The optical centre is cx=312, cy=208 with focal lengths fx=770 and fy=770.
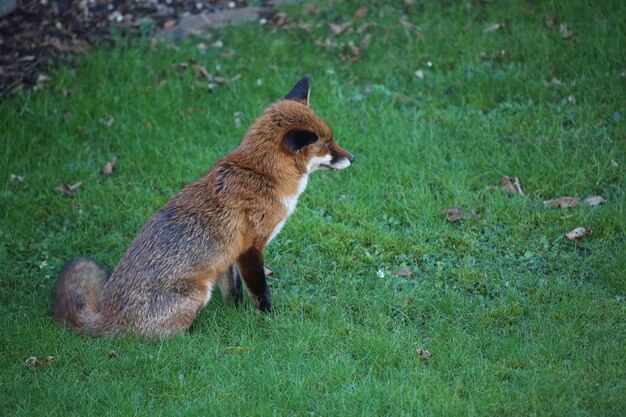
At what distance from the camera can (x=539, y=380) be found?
5.36 meters

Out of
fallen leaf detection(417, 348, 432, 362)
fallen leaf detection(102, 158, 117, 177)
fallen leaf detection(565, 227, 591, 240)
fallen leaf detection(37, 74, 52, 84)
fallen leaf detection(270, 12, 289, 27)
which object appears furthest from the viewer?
fallen leaf detection(270, 12, 289, 27)

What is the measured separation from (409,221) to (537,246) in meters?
1.23

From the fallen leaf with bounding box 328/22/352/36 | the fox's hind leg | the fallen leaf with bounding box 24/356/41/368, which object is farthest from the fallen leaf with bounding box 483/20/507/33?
the fallen leaf with bounding box 24/356/41/368

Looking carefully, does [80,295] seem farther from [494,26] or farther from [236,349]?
[494,26]

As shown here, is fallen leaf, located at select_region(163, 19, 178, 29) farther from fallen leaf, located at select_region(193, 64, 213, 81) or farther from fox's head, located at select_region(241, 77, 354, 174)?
fox's head, located at select_region(241, 77, 354, 174)

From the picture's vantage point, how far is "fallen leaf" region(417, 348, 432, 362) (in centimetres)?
573

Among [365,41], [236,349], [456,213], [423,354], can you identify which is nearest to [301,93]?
[456,213]

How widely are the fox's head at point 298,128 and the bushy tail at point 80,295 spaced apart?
5.78ft

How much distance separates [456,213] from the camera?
756cm

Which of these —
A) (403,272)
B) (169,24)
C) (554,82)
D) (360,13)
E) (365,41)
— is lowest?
(403,272)

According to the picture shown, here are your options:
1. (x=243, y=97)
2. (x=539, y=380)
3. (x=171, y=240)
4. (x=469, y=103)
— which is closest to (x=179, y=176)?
(x=243, y=97)

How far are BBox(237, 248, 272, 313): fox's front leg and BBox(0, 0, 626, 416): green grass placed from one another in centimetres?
24

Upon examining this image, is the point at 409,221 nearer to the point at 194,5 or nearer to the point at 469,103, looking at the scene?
the point at 469,103

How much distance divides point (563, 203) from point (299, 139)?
2975mm
